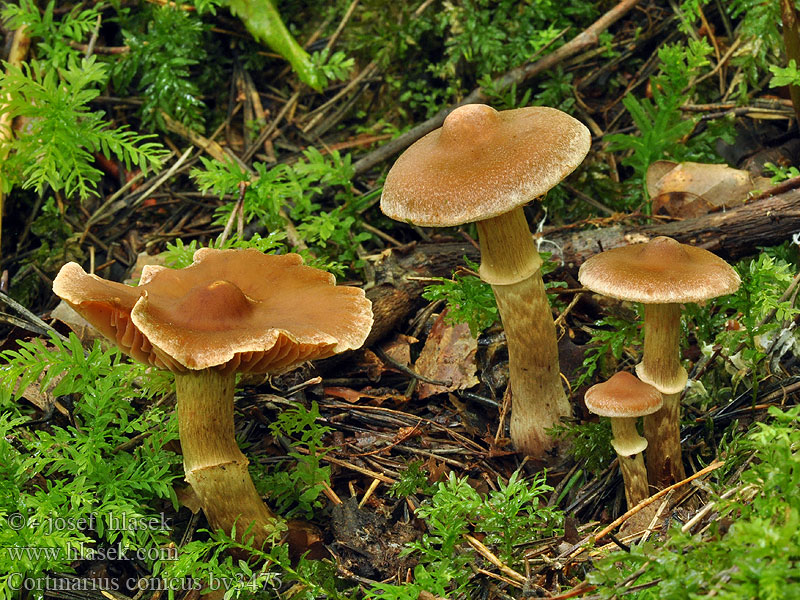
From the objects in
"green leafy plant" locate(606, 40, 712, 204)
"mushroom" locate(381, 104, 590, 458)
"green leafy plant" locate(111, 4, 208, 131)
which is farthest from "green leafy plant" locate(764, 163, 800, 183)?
"green leafy plant" locate(111, 4, 208, 131)

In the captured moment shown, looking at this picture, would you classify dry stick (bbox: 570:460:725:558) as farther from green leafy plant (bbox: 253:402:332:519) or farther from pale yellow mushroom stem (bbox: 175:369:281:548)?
pale yellow mushroom stem (bbox: 175:369:281:548)

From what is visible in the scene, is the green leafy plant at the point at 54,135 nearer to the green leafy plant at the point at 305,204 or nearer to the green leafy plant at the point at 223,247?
the green leafy plant at the point at 305,204

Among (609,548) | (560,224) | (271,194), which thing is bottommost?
(609,548)

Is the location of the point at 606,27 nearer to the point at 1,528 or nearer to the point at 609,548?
the point at 609,548

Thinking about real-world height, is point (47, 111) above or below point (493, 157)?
above

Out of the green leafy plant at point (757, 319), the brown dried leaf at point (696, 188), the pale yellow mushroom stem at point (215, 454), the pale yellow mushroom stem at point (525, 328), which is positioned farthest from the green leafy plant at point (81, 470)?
the brown dried leaf at point (696, 188)

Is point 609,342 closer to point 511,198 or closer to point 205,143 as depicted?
point 511,198

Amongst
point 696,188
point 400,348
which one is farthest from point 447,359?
point 696,188

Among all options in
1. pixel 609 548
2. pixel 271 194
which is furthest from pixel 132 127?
pixel 609 548
